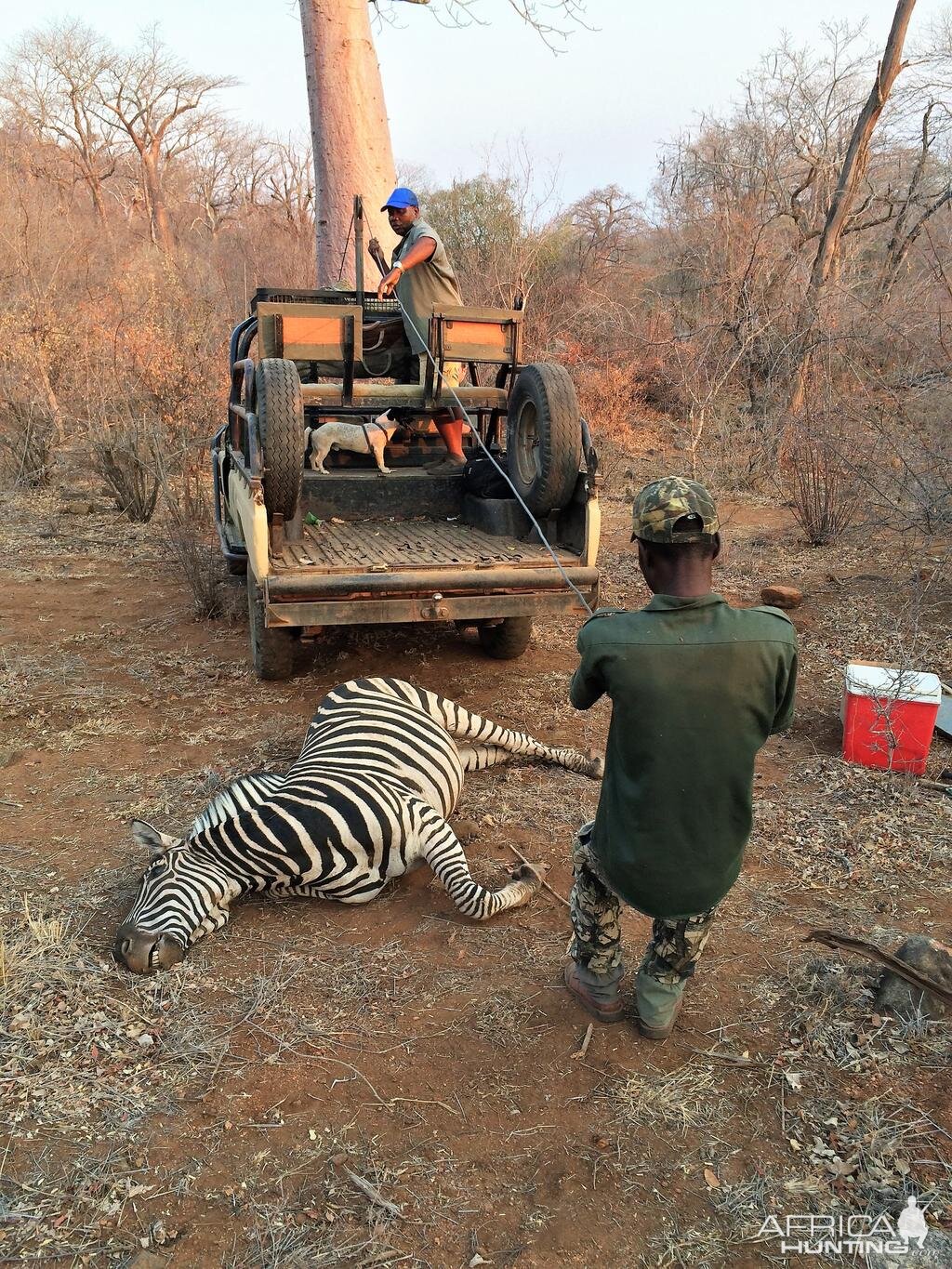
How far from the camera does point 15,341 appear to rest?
496 inches

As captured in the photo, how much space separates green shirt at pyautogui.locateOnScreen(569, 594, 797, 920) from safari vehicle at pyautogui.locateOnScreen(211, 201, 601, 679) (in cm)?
266

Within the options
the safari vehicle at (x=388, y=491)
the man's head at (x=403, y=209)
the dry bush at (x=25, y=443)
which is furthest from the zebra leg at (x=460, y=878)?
the dry bush at (x=25, y=443)

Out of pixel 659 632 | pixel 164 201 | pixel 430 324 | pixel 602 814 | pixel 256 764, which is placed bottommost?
pixel 256 764

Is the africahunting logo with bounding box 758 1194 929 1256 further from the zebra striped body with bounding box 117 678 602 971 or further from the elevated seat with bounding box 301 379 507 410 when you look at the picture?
the elevated seat with bounding box 301 379 507 410

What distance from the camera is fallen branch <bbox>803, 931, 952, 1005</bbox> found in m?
2.74

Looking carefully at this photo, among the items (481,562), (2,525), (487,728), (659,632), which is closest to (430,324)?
(481,562)

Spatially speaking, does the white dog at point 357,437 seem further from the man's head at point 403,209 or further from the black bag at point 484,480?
the man's head at point 403,209

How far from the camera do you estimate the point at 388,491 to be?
677 cm

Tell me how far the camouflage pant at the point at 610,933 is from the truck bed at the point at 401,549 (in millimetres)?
2678

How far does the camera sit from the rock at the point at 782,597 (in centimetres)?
748

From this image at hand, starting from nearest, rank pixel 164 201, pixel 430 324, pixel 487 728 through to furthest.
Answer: pixel 487 728 → pixel 430 324 → pixel 164 201

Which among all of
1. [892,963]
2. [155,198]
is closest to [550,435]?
[892,963]

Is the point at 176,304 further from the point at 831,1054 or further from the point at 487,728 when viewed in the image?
the point at 831,1054

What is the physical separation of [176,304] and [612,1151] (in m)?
12.9
